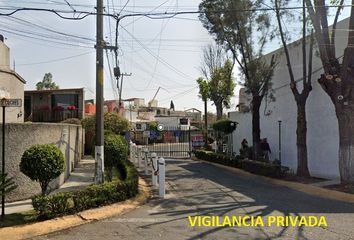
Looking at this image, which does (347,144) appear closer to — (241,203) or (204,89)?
(241,203)

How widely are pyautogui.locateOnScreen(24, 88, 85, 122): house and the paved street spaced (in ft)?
65.9

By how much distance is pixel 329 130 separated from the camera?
20188mm

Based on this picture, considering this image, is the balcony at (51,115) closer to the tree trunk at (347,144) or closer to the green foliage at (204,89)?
the green foliage at (204,89)

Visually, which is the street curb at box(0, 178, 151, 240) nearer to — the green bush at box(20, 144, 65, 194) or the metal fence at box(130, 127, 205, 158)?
the green bush at box(20, 144, 65, 194)

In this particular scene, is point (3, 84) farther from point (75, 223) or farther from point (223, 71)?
point (223, 71)

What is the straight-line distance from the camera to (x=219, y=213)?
1105cm

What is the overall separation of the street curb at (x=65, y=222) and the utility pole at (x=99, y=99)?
5.79 feet

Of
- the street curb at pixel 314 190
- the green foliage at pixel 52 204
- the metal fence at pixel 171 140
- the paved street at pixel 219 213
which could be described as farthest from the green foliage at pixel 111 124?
the green foliage at pixel 52 204

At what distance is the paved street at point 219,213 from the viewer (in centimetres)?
885

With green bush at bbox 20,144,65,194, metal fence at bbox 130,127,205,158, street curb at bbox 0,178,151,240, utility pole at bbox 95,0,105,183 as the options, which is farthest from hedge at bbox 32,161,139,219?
metal fence at bbox 130,127,205,158

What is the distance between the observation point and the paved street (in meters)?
8.85

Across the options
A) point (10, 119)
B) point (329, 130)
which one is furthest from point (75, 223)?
point (329, 130)

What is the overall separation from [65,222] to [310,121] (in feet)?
48.6

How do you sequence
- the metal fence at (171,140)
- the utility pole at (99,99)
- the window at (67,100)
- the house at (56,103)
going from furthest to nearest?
the metal fence at (171,140) < the window at (67,100) < the house at (56,103) < the utility pole at (99,99)
